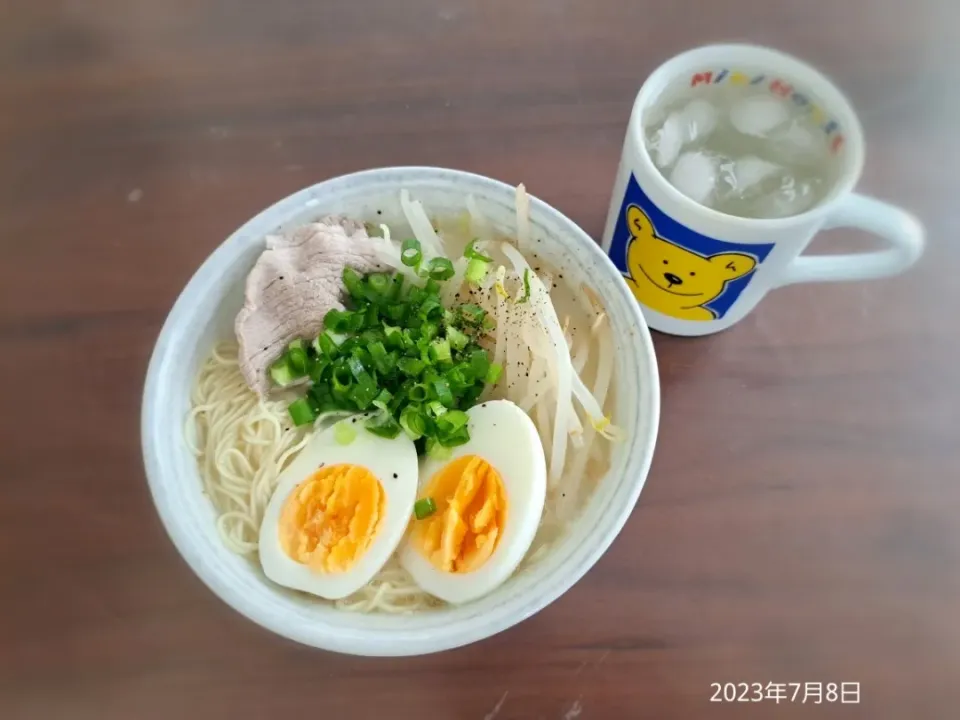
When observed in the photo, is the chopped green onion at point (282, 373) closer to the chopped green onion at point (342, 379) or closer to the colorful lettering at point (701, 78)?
the chopped green onion at point (342, 379)

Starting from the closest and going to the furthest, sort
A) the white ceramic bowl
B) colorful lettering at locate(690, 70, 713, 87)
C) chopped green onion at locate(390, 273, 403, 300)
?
the white ceramic bowl < colorful lettering at locate(690, 70, 713, 87) < chopped green onion at locate(390, 273, 403, 300)

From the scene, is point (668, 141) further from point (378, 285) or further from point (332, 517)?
point (332, 517)

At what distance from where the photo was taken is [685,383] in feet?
3.65

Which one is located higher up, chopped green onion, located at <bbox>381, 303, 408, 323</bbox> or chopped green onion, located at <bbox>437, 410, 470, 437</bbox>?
chopped green onion, located at <bbox>381, 303, 408, 323</bbox>

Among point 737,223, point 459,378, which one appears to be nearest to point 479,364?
point 459,378

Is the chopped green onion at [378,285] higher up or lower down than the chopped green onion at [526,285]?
lower down

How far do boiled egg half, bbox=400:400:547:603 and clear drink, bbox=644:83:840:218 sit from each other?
0.36 meters

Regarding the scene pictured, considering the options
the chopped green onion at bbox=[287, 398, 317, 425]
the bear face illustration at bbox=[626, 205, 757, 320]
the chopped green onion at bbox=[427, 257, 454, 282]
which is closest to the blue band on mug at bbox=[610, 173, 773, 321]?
the bear face illustration at bbox=[626, 205, 757, 320]

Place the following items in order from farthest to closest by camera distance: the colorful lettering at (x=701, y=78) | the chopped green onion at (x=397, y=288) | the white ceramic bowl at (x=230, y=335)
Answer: the chopped green onion at (x=397, y=288), the colorful lettering at (x=701, y=78), the white ceramic bowl at (x=230, y=335)

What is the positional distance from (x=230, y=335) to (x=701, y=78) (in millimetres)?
695

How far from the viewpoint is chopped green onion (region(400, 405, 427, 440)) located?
94 cm

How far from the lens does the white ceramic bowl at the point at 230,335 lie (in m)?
0.84

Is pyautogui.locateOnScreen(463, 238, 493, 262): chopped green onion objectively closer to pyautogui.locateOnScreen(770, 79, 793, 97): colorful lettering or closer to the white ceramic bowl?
the white ceramic bowl

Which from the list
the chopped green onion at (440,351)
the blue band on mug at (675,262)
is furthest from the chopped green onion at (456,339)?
the blue band on mug at (675,262)
